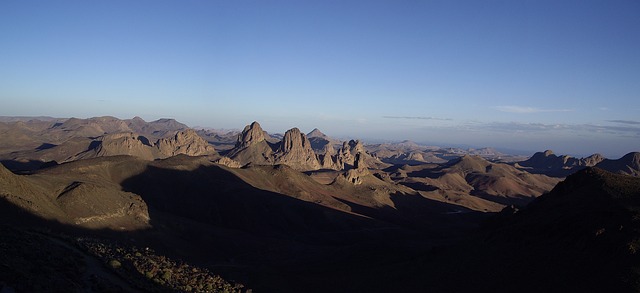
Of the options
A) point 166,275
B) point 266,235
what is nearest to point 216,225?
point 266,235

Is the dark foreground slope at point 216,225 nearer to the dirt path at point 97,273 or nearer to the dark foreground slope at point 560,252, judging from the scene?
the dirt path at point 97,273

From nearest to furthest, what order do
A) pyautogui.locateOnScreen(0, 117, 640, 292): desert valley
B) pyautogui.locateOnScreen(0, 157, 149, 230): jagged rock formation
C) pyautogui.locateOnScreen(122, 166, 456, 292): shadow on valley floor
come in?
pyautogui.locateOnScreen(0, 117, 640, 292): desert valley, pyautogui.locateOnScreen(122, 166, 456, 292): shadow on valley floor, pyautogui.locateOnScreen(0, 157, 149, 230): jagged rock formation

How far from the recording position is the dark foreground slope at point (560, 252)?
110 feet

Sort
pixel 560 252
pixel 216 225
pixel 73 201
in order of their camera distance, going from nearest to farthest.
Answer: pixel 560 252, pixel 73 201, pixel 216 225

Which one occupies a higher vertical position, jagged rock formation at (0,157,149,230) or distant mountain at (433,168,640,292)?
distant mountain at (433,168,640,292)

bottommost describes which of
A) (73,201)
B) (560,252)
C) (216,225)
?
(216,225)

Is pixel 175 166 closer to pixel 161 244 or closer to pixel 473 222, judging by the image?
pixel 161 244

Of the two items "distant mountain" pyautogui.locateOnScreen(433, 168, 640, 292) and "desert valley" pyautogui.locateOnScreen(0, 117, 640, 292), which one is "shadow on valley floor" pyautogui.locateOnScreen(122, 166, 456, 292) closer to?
"desert valley" pyautogui.locateOnScreen(0, 117, 640, 292)

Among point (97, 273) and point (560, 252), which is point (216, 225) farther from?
point (560, 252)

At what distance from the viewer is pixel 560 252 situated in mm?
38219

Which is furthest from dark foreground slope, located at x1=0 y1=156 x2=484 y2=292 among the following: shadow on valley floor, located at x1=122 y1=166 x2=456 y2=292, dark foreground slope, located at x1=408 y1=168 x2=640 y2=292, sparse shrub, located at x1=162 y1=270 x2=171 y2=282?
dark foreground slope, located at x1=408 y1=168 x2=640 y2=292

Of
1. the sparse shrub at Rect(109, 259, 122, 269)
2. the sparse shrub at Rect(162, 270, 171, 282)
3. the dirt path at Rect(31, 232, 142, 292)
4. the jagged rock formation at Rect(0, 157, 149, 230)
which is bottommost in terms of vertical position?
the jagged rock formation at Rect(0, 157, 149, 230)

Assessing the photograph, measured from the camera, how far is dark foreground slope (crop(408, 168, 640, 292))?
3366 cm

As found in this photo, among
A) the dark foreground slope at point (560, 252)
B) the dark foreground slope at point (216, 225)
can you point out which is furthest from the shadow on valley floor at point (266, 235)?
the dark foreground slope at point (560, 252)
